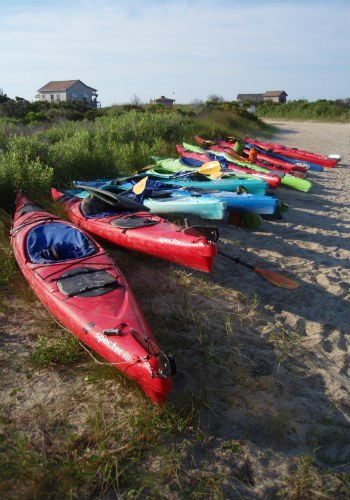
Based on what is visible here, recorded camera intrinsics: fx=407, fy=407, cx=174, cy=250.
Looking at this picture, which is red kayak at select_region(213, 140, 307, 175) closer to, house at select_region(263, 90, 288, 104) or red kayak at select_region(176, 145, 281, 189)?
red kayak at select_region(176, 145, 281, 189)

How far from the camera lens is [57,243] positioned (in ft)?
14.3

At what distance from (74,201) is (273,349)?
3572mm

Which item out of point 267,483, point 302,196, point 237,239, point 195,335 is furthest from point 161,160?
point 267,483

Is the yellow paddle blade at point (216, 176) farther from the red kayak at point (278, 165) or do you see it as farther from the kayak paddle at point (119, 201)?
the red kayak at point (278, 165)

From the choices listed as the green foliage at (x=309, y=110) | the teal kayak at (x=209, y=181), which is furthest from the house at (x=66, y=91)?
the teal kayak at (x=209, y=181)

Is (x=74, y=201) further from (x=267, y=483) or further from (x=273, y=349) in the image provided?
(x=267, y=483)

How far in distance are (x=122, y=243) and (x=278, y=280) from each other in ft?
5.81

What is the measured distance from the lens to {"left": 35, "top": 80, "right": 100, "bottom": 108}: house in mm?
45588

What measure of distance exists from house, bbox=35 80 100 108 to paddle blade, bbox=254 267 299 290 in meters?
44.6

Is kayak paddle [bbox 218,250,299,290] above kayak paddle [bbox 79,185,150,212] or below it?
below

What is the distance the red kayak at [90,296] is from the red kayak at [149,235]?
0.45 meters

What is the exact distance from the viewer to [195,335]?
11.1 ft

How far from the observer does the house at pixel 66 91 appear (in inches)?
1795

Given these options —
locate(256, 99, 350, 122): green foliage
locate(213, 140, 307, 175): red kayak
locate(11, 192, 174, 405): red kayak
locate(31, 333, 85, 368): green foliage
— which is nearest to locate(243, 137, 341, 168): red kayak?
locate(213, 140, 307, 175): red kayak
